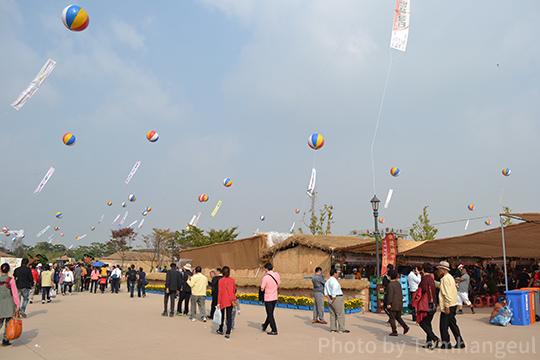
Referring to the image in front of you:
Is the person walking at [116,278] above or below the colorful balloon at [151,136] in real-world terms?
below

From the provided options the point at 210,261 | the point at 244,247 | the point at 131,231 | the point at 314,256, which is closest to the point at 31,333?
the point at 314,256

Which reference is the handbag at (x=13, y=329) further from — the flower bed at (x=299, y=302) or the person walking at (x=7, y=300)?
the flower bed at (x=299, y=302)

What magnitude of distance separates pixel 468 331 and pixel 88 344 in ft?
26.2

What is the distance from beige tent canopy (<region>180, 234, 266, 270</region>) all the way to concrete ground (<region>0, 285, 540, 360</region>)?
847cm

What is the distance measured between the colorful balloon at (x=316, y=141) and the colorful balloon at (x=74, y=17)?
857 centimetres

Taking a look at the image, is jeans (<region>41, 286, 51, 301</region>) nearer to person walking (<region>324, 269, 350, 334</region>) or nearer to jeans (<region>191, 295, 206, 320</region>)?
jeans (<region>191, 295, 206, 320</region>)

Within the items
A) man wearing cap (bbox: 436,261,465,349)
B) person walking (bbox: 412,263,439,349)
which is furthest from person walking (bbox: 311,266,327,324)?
man wearing cap (bbox: 436,261,465,349)

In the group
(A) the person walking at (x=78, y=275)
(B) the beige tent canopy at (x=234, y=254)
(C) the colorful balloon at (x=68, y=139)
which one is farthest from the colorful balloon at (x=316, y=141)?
(A) the person walking at (x=78, y=275)

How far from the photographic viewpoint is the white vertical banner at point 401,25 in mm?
11094

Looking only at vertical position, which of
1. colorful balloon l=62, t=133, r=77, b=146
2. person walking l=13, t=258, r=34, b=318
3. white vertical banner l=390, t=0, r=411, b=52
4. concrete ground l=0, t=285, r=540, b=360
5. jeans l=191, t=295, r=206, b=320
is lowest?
concrete ground l=0, t=285, r=540, b=360

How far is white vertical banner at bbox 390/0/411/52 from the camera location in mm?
11094

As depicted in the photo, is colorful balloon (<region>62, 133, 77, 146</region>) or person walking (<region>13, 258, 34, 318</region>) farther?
colorful balloon (<region>62, 133, 77, 146</region>)

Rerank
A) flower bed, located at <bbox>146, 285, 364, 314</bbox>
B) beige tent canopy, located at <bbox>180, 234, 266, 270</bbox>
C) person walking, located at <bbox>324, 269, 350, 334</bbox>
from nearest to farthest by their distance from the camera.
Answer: person walking, located at <bbox>324, 269, 350, 334</bbox>
flower bed, located at <bbox>146, 285, 364, 314</bbox>
beige tent canopy, located at <bbox>180, 234, 266, 270</bbox>

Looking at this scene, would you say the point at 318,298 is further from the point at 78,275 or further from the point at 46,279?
the point at 78,275
